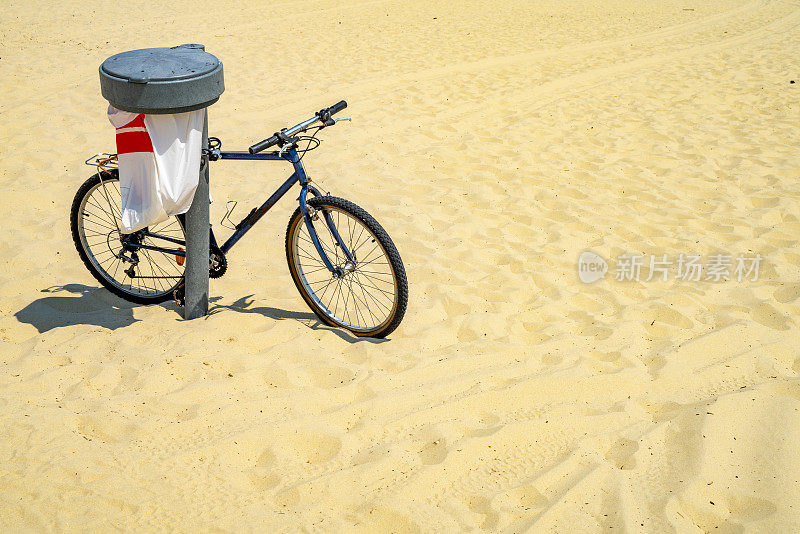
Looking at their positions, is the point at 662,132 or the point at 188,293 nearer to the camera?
the point at 188,293

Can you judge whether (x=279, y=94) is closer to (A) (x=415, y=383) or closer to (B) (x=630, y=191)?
(B) (x=630, y=191)

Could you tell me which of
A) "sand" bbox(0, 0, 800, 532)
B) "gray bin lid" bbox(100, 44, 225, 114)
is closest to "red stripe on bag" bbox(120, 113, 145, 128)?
"gray bin lid" bbox(100, 44, 225, 114)

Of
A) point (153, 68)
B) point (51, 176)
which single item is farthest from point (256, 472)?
point (51, 176)

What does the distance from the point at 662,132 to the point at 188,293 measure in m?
5.77

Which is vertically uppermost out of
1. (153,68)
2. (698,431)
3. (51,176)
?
(153,68)

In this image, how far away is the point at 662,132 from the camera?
7324 mm

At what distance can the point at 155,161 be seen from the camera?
3037 mm

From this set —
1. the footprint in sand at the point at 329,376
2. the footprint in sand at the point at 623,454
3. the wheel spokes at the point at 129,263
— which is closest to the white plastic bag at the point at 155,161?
the wheel spokes at the point at 129,263

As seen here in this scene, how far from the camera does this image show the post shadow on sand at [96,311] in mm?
3674

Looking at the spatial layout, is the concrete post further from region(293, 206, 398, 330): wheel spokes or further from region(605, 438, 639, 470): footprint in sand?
region(605, 438, 639, 470): footprint in sand
